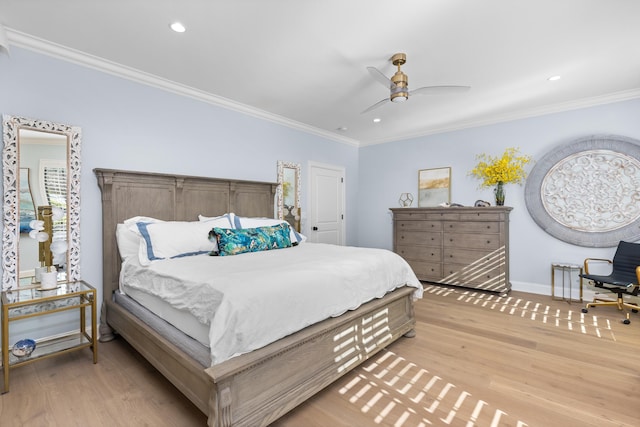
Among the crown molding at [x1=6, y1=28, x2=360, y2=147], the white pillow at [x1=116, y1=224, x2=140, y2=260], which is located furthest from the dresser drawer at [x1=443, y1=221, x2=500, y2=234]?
the white pillow at [x1=116, y1=224, x2=140, y2=260]

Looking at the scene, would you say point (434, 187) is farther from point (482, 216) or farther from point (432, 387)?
point (432, 387)

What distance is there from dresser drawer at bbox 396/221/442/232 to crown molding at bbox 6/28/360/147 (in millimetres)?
2512

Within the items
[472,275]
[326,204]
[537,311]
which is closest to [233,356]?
[537,311]

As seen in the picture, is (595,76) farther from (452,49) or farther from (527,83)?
(452,49)

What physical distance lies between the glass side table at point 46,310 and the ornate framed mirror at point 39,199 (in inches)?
8.5

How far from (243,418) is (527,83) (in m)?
4.10

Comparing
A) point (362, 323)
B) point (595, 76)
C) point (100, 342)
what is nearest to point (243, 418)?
point (362, 323)

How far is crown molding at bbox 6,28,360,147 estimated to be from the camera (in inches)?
96.1

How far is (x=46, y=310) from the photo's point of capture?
2209 millimetres

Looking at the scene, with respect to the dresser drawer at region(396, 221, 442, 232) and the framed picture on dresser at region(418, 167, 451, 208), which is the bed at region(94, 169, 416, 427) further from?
the framed picture on dresser at region(418, 167, 451, 208)

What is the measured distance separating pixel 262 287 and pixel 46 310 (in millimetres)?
1805

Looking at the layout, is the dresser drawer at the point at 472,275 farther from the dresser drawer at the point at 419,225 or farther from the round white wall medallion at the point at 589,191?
the round white wall medallion at the point at 589,191

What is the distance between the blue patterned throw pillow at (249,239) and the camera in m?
2.70

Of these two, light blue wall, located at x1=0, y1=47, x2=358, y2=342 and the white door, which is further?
the white door
